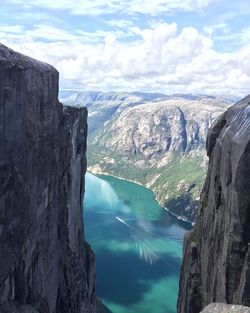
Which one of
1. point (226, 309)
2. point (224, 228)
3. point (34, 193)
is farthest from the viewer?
point (34, 193)

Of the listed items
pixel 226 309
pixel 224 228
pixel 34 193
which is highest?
pixel 224 228

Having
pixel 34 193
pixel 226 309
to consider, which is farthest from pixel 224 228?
pixel 34 193

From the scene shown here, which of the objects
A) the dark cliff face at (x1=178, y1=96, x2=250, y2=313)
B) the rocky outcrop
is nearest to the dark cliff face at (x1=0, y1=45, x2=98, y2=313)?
the dark cliff face at (x1=178, y1=96, x2=250, y2=313)

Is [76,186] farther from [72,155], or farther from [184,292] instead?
[184,292]

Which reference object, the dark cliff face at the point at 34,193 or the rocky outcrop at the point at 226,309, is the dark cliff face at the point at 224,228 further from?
the dark cliff face at the point at 34,193

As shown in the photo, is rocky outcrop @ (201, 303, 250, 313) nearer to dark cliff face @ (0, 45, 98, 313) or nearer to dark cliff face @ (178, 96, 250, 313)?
dark cliff face @ (178, 96, 250, 313)

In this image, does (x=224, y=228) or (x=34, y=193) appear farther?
(x=34, y=193)

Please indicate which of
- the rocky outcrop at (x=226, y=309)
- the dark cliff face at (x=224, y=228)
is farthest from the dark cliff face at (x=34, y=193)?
the rocky outcrop at (x=226, y=309)

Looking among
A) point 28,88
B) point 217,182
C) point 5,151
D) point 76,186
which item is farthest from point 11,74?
point 76,186

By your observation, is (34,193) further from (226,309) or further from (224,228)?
(226,309)
